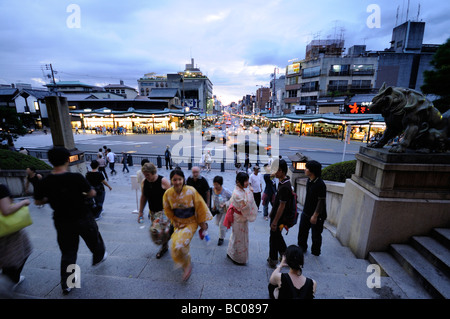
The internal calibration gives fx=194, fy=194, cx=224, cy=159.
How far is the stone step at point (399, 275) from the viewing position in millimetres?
2588

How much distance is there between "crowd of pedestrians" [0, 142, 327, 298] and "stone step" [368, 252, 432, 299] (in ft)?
3.09

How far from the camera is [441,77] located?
12.4 metres

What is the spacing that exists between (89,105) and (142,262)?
48116mm

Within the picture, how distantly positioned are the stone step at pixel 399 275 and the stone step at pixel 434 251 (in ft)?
1.29

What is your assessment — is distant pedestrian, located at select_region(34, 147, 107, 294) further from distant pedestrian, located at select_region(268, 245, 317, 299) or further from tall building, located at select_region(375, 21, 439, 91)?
tall building, located at select_region(375, 21, 439, 91)

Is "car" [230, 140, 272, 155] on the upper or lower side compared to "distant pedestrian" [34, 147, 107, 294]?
lower

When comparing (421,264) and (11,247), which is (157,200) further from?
(421,264)

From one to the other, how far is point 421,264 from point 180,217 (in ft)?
12.2

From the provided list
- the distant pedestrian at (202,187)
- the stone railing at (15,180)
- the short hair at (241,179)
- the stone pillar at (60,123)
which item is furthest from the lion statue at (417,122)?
the stone railing at (15,180)

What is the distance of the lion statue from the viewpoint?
3.30 meters

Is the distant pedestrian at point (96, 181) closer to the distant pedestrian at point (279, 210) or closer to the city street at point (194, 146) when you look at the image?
the distant pedestrian at point (279, 210)

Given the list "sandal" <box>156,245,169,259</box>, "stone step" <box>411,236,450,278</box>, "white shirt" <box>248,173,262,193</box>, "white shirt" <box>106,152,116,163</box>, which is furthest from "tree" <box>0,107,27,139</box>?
"stone step" <box>411,236,450,278</box>

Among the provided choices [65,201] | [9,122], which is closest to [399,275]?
[65,201]
